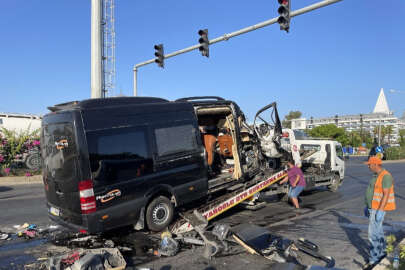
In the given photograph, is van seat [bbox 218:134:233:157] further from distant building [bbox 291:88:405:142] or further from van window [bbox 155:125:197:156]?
distant building [bbox 291:88:405:142]

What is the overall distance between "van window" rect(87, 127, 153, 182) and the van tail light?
0.16 metres

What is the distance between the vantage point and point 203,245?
5426 mm

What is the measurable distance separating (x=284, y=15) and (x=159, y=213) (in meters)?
6.89

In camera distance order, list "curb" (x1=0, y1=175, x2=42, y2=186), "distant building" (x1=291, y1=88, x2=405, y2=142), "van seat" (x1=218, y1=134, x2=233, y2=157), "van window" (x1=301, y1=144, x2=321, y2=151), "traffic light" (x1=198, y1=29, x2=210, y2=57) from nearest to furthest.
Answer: "van seat" (x1=218, y1=134, x2=233, y2=157) < "traffic light" (x1=198, y1=29, x2=210, y2=57) < "van window" (x1=301, y1=144, x2=321, y2=151) < "curb" (x1=0, y1=175, x2=42, y2=186) < "distant building" (x1=291, y1=88, x2=405, y2=142)

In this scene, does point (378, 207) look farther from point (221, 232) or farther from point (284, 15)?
point (284, 15)

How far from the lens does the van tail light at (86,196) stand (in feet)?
16.2

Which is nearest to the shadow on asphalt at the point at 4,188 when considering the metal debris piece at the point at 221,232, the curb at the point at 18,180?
the curb at the point at 18,180

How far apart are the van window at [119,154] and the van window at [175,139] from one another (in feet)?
1.08

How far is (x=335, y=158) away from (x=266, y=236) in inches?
318

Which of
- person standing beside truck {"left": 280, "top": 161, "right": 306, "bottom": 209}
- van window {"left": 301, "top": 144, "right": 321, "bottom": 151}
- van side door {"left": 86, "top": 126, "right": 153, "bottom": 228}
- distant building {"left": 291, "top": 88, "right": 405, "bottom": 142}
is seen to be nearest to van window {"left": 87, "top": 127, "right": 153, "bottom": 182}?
van side door {"left": 86, "top": 126, "right": 153, "bottom": 228}

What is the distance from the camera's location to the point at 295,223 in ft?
23.7

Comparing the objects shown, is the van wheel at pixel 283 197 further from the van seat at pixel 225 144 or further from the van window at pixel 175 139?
the van window at pixel 175 139

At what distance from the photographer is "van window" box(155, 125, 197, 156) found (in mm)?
6031

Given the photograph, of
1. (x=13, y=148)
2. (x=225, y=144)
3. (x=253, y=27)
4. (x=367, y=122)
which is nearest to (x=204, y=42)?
(x=253, y=27)
